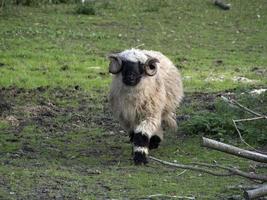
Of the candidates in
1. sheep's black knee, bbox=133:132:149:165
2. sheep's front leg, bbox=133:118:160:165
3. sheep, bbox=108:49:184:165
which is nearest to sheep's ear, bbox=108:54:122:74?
sheep, bbox=108:49:184:165

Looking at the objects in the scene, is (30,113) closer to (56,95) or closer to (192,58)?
(56,95)

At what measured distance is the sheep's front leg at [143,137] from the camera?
9469 millimetres

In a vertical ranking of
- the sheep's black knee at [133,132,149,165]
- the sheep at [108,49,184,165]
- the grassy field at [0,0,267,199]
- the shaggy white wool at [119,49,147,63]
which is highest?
the shaggy white wool at [119,49,147,63]

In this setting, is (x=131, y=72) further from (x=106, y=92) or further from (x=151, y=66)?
(x=106, y=92)

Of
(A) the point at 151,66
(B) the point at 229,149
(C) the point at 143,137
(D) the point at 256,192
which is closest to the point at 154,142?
(C) the point at 143,137

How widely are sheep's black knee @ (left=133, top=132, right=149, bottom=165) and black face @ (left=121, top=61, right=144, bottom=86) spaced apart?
65 centimetres

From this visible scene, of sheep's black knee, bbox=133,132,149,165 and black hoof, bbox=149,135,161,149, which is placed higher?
sheep's black knee, bbox=133,132,149,165

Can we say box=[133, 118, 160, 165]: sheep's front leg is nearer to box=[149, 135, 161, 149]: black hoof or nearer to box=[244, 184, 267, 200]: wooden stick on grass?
box=[149, 135, 161, 149]: black hoof

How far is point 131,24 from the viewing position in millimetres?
19281

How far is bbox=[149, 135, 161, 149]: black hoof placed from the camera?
10297mm

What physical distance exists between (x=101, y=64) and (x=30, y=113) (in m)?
3.68

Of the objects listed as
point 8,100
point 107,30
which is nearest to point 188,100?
point 8,100

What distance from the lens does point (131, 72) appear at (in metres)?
9.85

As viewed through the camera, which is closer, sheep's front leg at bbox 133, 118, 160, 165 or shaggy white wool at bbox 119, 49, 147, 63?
sheep's front leg at bbox 133, 118, 160, 165
